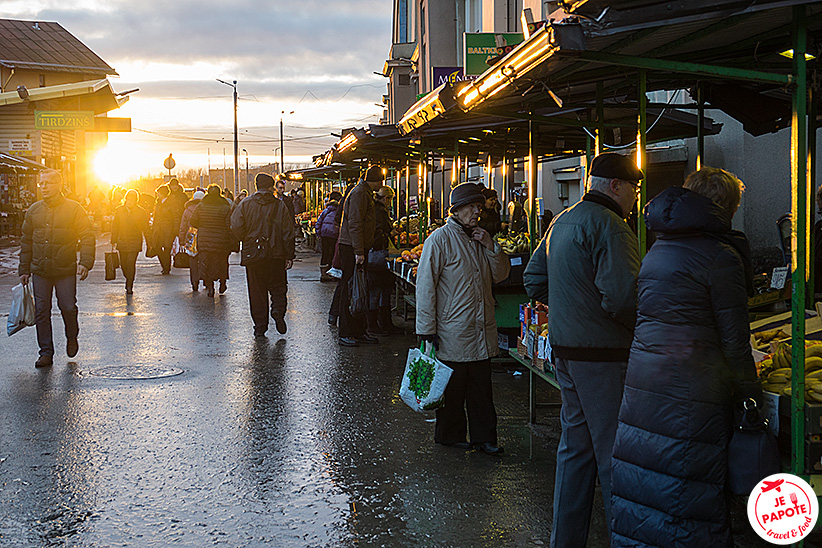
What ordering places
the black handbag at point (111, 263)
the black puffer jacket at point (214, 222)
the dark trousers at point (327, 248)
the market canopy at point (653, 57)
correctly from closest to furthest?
the market canopy at point (653, 57)
the black puffer jacket at point (214, 222)
the dark trousers at point (327, 248)
the black handbag at point (111, 263)

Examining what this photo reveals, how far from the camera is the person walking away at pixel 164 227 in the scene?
19094mm

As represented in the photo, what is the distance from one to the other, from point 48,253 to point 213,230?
6.21 m

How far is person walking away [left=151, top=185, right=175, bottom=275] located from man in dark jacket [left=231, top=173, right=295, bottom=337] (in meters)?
8.41

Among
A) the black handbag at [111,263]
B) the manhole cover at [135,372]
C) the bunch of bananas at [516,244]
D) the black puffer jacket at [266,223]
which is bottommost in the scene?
the manhole cover at [135,372]

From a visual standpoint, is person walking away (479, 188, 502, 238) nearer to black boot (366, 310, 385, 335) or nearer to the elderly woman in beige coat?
black boot (366, 310, 385, 335)

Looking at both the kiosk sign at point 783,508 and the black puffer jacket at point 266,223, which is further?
the black puffer jacket at point 266,223

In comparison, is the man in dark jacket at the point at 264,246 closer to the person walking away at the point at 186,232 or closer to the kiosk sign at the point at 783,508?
the person walking away at the point at 186,232

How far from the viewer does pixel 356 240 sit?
1028 centimetres

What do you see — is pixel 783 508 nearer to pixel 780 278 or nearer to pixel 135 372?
pixel 780 278

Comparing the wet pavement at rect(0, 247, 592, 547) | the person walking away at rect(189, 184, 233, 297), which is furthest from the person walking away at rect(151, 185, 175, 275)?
the wet pavement at rect(0, 247, 592, 547)

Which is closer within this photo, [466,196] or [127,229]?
[466,196]

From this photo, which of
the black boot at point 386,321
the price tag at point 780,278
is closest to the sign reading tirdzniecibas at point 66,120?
the black boot at point 386,321

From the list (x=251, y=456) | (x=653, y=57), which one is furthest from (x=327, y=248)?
(x=653, y=57)

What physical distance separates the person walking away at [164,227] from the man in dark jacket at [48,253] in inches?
383
